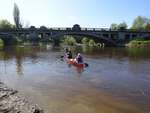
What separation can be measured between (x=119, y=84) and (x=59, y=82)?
5.30 m

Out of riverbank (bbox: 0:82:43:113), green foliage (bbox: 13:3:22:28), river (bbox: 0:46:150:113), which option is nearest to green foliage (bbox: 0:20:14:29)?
green foliage (bbox: 13:3:22:28)

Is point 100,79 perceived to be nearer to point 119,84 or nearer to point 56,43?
point 119,84

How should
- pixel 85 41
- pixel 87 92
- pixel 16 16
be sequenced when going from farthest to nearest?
pixel 85 41, pixel 16 16, pixel 87 92

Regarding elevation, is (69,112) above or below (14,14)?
below

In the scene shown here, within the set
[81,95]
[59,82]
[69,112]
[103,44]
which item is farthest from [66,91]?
[103,44]

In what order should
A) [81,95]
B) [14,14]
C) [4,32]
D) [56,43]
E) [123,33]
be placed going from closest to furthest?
[81,95], [4,32], [123,33], [56,43], [14,14]

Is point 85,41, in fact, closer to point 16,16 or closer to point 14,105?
point 16,16

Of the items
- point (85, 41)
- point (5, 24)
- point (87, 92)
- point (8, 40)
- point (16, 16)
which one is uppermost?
point (16, 16)

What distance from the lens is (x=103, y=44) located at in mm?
111188

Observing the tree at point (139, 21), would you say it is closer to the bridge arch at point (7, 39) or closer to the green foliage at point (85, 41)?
the green foliage at point (85, 41)

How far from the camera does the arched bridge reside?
334 feet

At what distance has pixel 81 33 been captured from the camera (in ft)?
336

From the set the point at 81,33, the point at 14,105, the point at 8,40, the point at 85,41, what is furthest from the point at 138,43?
the point at 14,105

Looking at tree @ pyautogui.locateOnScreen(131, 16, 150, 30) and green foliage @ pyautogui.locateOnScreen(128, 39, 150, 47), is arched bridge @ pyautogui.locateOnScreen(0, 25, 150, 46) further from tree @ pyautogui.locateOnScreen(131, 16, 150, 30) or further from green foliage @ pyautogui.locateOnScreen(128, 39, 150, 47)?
tree @ pyautogui.locateOnScreen(131, 16, 150, 30)
